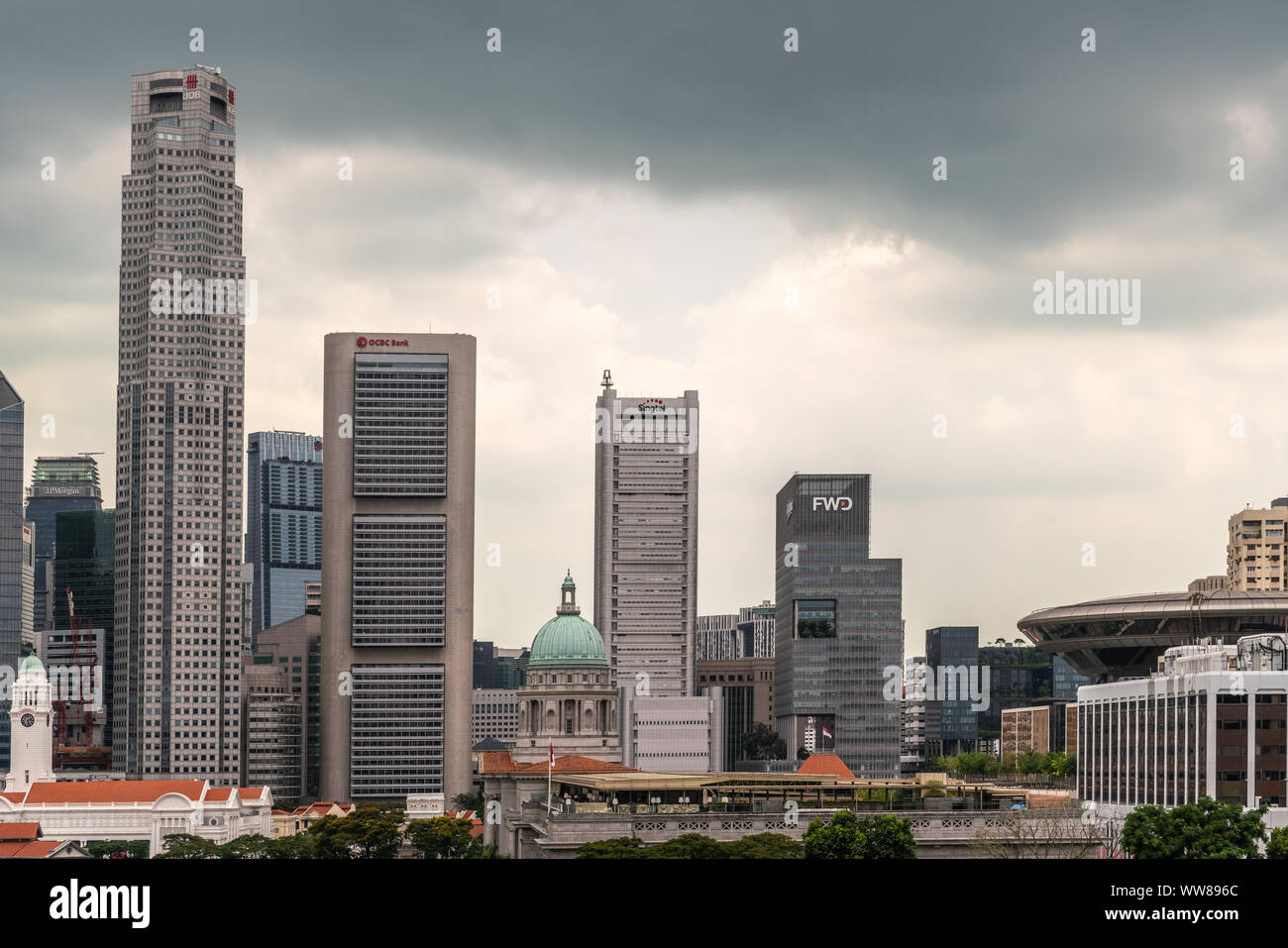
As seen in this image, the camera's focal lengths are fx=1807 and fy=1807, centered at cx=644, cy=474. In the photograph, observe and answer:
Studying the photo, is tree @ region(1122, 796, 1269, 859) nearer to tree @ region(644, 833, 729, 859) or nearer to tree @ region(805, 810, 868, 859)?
tree @ region(805, 810, 868, 859)

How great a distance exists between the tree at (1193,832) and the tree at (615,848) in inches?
957

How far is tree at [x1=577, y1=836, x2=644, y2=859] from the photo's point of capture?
9094cm

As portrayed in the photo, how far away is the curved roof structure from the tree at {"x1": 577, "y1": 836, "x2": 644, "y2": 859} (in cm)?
9015

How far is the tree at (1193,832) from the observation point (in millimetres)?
79500

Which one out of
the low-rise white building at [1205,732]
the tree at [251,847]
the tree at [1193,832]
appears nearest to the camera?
the tree at [1193,832]

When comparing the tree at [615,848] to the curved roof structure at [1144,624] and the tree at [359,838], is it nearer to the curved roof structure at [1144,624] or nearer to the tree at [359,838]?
the tree at [359,838]

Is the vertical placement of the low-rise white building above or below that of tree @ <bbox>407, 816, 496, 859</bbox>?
above

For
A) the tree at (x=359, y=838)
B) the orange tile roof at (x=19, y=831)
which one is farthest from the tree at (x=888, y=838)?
the orange tile roof at (x=19, y=831)

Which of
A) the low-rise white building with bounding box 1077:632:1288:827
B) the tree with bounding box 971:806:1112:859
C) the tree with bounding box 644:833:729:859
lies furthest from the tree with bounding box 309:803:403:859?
the tree with bounding box 971:806:1112:859
